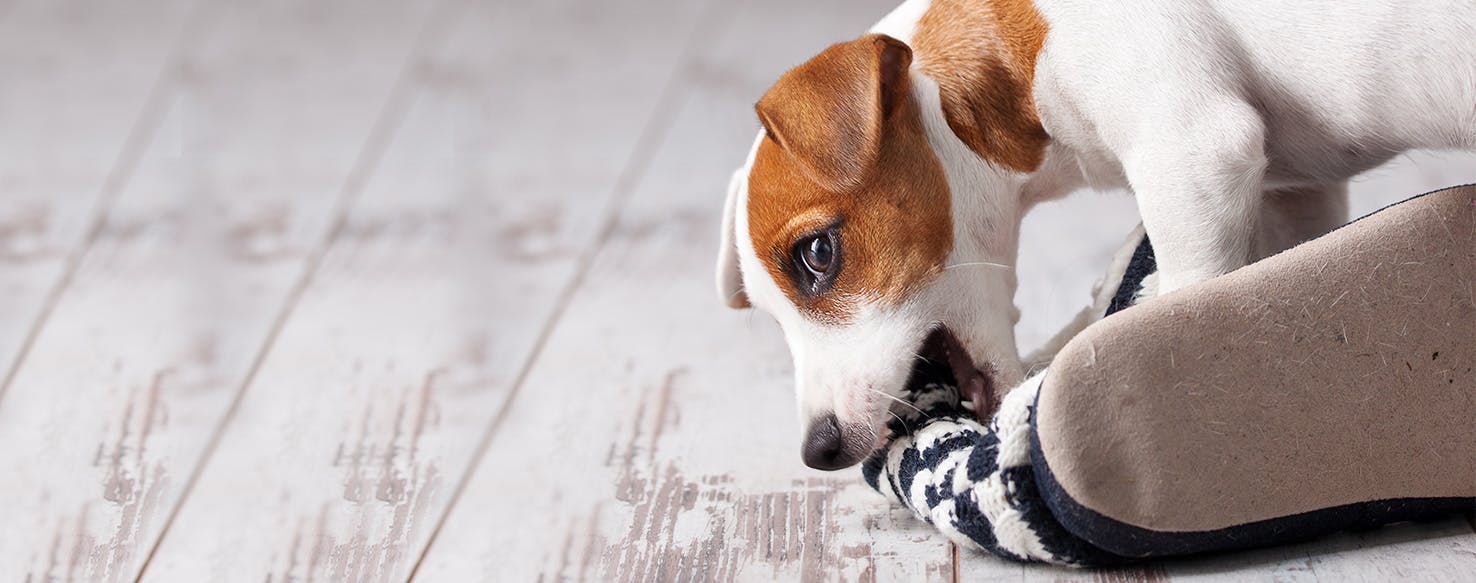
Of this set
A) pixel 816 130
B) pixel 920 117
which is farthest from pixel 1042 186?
pixel 816 130

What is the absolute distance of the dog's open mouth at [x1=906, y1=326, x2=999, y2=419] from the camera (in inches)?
54.1

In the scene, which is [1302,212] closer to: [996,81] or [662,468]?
[996,81]

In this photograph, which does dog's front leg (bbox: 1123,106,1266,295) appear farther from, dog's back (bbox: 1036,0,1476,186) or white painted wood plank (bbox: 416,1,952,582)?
white painted wood plank (bbox: 416,1,952,582)

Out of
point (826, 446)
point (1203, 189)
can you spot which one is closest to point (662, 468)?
point (826, 446)

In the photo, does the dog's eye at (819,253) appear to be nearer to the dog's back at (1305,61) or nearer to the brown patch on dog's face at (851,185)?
the brown patch on dog's face at (851,185)

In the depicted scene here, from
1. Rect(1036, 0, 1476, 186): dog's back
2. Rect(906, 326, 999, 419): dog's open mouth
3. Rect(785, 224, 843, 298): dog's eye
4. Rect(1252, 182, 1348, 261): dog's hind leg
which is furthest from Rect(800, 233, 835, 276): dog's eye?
Rect(1252, 182, 1348, 261): dog's hind leg

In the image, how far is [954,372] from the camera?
4.58 feet

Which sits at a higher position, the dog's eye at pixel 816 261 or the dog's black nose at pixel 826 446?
the dog's eye at pixel 816 261

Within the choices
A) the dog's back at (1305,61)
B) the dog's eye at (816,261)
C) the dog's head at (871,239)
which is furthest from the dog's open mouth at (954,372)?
the dog's back at (1305,61)

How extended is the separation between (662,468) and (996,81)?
512 millimetres

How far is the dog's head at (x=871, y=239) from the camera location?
52.3 inches

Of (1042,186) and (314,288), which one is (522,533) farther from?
(314,288)

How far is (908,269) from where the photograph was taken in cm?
134

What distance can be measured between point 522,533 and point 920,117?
1.77ft
